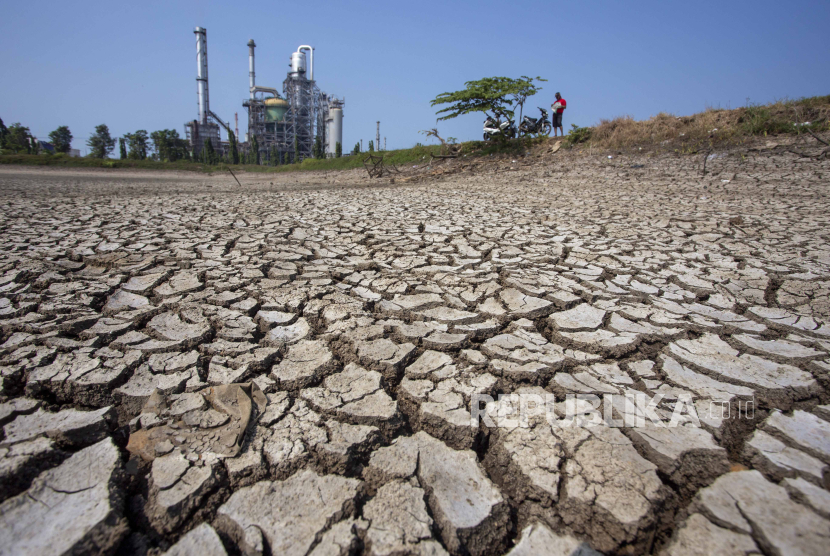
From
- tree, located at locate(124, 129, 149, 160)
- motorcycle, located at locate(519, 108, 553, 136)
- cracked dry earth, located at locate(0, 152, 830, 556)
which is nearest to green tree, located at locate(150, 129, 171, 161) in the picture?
tree, located at locate(124, 129, 149, 160)

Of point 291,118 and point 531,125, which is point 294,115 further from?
point 531,125

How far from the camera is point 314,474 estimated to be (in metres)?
1.07

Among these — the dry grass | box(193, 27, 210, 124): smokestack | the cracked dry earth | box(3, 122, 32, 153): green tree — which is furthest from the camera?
box(193, 27, 210, 124): smokestack

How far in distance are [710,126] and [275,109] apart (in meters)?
40.9

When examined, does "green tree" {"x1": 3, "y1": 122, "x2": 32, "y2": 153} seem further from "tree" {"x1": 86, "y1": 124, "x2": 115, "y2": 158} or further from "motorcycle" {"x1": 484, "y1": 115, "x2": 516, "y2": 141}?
"motorcycle" {"x1": 484, "y1": 115, "x2": 516, "y2": 141}

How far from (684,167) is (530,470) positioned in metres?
7.85

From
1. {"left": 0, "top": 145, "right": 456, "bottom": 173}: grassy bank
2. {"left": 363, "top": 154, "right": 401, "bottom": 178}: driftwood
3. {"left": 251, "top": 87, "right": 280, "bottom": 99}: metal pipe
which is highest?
{"left": 251, "top": 87, "right": 280, "bottom": 99}: metal pipe

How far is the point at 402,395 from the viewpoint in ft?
4.54

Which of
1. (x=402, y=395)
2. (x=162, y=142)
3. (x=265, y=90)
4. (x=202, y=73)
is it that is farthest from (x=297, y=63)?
(x=402, y=395)

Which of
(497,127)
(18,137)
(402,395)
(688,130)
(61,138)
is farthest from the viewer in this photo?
(61,138)

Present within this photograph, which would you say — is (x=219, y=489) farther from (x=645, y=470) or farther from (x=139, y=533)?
(x=645, y=470)

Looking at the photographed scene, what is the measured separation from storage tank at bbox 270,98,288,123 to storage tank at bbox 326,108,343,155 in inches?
178

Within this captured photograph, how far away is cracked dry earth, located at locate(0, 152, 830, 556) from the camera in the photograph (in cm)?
93

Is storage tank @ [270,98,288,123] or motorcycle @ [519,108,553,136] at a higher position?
storage tank @ [270,98,288,123]
